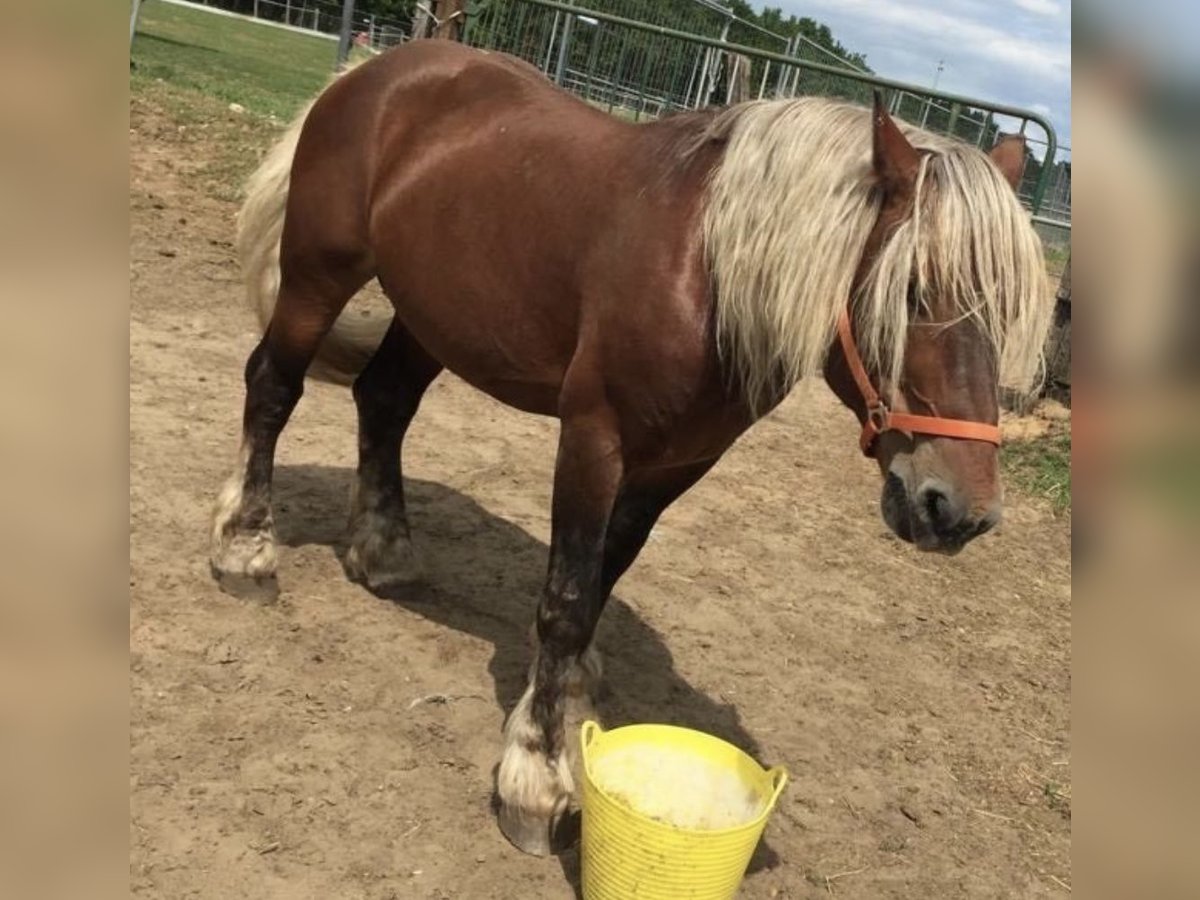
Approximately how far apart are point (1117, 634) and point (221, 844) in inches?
85.5

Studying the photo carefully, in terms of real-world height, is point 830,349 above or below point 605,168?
below

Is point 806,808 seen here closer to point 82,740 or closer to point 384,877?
point 384,877

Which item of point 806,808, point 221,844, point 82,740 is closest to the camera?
point 82,740

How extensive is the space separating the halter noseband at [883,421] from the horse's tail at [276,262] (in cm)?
224

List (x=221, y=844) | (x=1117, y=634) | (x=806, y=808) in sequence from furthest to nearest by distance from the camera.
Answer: (x=806, y=808) → (x=221, y=844) → (x=1117, y=634)

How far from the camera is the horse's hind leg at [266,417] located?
10.8 ft

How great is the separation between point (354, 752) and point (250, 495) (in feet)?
3.63

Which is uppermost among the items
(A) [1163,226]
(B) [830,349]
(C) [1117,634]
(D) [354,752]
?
(A) [1163,226]

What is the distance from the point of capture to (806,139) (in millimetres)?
2148

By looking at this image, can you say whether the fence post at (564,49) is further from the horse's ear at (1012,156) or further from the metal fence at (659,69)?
the horse's ear at (1012,156)

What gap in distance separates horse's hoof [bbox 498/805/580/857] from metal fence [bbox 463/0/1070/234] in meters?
6.27

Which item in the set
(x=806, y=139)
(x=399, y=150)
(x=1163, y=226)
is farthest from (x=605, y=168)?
(x=1163, y=226)

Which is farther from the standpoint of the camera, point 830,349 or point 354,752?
point 354,752

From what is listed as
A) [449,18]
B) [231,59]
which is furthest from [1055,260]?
[231,59]
